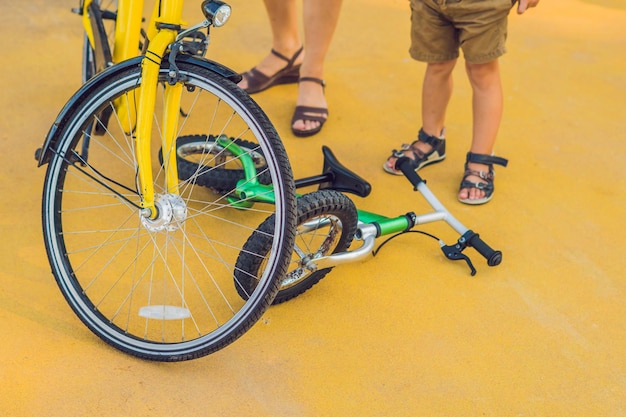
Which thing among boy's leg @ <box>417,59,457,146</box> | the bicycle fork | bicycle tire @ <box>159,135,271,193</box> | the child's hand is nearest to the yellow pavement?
boy's leg @ <box>417,59,457,146</box>

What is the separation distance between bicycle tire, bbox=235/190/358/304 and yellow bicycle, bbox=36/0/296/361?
0.9 inches

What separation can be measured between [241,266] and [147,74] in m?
0.50

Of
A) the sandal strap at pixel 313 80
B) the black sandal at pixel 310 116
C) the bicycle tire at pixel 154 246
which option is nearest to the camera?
the bicycle tire at pixel 154 246

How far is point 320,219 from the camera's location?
181 centimetres

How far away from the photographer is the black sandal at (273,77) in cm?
294

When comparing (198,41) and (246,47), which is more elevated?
(198,41)

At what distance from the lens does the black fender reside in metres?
1.53

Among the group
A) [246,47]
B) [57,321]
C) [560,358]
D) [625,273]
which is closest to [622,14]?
[246,47]

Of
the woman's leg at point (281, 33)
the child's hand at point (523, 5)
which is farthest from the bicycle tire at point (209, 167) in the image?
the child's hand at point (523, 5)

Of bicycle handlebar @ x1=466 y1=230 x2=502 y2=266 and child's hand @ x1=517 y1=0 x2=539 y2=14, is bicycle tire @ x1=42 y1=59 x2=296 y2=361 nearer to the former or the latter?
bicycle handlebar @ x1=466 y1=230 x2=502 y2=266

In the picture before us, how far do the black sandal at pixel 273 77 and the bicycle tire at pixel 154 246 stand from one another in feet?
2.30

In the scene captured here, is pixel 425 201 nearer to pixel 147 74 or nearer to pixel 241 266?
pixel 241 266

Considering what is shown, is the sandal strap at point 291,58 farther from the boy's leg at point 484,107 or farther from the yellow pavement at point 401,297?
the boy's leg at point 484,107

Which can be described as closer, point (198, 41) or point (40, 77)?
point (198, 41)
